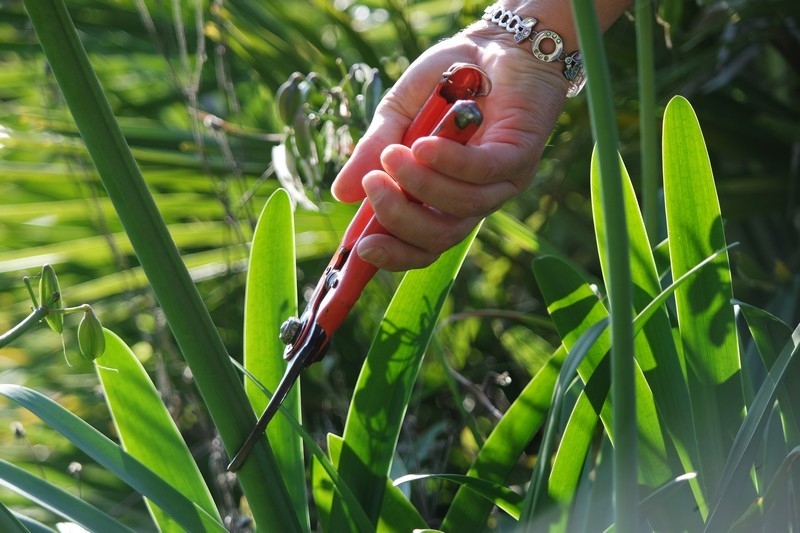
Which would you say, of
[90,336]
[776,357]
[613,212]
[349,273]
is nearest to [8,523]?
[90,336]

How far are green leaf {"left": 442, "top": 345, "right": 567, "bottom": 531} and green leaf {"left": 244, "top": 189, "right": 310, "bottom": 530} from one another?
4.9 inches

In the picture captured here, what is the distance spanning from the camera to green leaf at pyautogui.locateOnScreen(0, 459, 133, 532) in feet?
1.51

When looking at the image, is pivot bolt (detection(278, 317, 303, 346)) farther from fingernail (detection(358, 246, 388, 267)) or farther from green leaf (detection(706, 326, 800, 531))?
green leaf (detection(706, 326, 800, 531))

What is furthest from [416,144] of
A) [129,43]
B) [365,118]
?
[129,43]

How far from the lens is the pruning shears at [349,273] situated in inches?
17.3

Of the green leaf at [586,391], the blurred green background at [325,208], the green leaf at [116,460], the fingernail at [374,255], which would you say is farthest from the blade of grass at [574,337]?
the blurred green background at [325,208]

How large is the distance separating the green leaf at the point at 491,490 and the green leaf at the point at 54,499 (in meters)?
0.17

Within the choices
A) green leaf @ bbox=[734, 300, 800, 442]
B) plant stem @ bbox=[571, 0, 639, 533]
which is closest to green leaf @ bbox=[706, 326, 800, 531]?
green leaf @ bbox=[734, 300, 800, 442]

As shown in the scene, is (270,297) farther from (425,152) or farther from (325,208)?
(325,208)

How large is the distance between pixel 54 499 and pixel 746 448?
38cm

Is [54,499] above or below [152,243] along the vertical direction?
below

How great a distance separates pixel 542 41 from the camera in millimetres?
571

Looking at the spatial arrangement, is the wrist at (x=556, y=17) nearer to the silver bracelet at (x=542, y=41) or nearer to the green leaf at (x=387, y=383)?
the silver bracelet at (x=542, y=41)

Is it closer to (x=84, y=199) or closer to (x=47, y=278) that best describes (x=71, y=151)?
(x=84, y=199)
